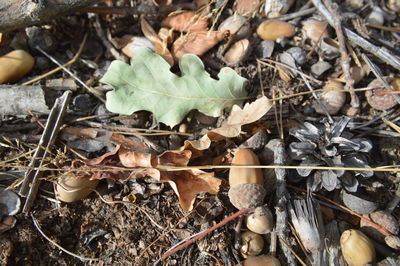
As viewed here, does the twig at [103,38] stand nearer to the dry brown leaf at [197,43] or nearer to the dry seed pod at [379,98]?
the dry brown leaf at [197,43]

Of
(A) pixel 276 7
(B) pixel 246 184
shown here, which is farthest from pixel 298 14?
(B) pixel 246 184

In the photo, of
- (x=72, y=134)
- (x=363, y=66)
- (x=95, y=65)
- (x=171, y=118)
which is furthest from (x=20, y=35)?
(x=363, y=66)

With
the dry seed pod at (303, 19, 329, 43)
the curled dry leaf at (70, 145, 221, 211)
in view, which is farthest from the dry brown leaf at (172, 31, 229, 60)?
the curled dry leaf at (70, 145, 221, 211)

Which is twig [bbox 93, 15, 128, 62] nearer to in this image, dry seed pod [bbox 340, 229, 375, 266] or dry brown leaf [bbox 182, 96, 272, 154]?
dry brown leaf [bbox 182, 96, 272, 154]

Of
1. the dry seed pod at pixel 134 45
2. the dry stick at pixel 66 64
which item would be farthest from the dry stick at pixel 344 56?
the dry stick at pixel 66 64

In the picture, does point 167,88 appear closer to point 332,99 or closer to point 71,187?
point 71,187
